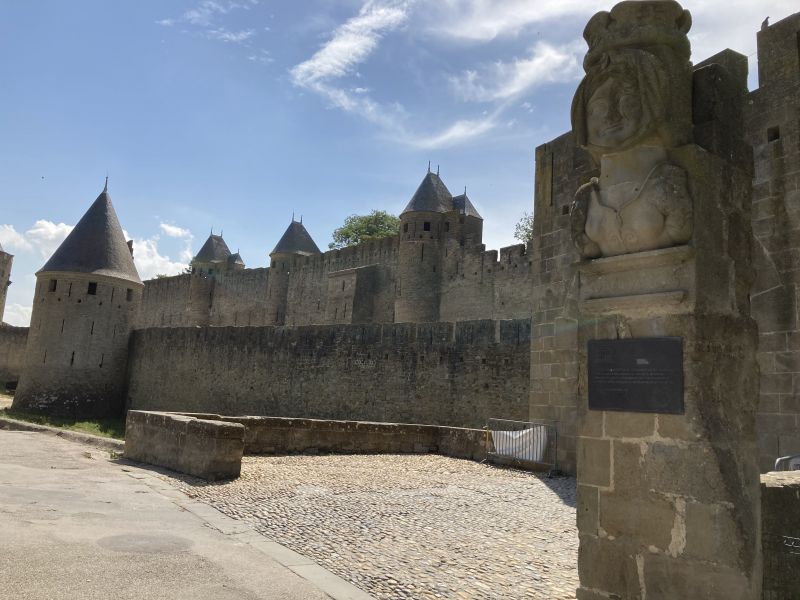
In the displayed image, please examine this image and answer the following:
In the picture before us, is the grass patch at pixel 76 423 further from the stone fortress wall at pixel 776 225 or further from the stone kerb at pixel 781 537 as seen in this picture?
the stone kerb at pixel 781 537

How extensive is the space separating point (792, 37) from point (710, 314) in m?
6.14

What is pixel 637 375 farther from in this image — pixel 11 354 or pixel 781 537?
pixel 11 354

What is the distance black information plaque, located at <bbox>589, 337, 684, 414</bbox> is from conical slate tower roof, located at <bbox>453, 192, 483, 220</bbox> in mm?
27962

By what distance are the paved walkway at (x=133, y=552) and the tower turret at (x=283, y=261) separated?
32.3 meters

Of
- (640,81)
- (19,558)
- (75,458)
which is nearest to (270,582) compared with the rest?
(19,558)

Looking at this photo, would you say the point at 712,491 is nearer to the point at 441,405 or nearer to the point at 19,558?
the point at 19,558

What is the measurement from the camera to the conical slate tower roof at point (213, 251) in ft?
168

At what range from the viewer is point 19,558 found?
384cm

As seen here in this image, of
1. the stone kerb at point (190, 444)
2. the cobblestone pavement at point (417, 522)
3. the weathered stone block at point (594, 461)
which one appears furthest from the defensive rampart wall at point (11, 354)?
the weathered stone block at point (594, 461)

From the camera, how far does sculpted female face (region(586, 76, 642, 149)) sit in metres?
3.20

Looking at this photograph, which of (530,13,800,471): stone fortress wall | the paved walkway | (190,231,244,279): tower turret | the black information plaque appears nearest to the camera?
the black information plaque

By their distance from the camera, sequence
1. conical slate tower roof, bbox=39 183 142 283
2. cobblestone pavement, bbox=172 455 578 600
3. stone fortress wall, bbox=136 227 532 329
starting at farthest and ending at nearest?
1. stone fortress wall, bbox=136 227 532 329
2. conical slate tower roof, bbox=39 183 142 283
3. cobblestone pavement, bbox=172 455 578 600

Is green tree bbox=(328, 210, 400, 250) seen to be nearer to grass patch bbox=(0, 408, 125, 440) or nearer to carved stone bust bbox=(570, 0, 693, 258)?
grass patch bbox=(0, 408, 125, 440)

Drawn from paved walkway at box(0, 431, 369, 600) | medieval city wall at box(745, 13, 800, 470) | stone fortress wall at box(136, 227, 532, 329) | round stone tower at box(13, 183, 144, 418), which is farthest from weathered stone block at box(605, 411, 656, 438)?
round stone tower at box(13, 183, 144, 418)
